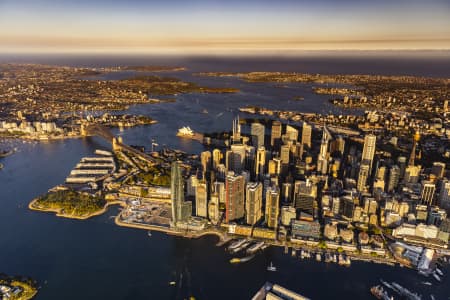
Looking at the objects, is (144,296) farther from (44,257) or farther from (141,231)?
(44,257)

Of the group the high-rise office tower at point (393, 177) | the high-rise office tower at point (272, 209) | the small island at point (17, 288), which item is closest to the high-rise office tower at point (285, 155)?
the high-rise office tower at point (393, 177)

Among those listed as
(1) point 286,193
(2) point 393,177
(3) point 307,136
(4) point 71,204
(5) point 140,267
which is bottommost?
(5) point 140,267

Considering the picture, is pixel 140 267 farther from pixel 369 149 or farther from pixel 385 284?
pixel 369 149

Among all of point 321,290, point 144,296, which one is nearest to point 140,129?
point 144,296

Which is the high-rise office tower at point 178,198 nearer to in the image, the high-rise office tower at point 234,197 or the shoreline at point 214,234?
the shoreline at point 214,234

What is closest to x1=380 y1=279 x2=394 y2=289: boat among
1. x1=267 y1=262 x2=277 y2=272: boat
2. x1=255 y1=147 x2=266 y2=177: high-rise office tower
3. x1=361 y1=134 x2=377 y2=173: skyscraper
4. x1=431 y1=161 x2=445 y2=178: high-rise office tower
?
x1=267 y1=262 x2=277 y2=272: boat

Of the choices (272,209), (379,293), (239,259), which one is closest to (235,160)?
(272,209)
